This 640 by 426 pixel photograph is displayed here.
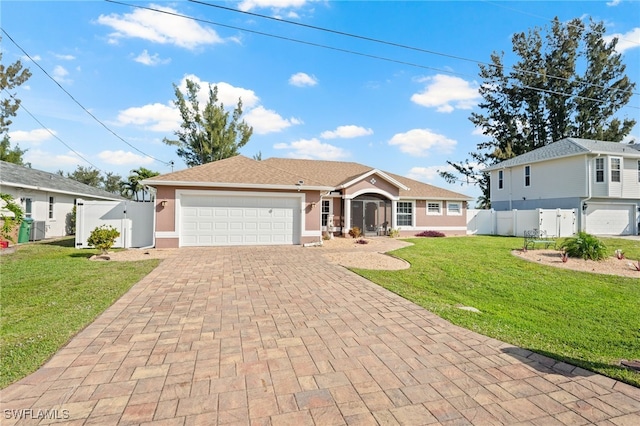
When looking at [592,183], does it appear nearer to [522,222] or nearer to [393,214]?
[522,222]

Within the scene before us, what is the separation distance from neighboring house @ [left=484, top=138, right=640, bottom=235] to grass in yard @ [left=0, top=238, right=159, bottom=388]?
84.0 feet

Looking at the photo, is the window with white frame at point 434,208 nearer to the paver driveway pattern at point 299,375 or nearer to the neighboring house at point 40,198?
the paver driveway pattern at point 299,375

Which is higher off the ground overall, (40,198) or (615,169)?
(615,169)

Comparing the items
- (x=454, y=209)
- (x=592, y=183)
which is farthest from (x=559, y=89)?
(x=454, y=209)

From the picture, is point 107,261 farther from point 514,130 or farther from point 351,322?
point 514,130

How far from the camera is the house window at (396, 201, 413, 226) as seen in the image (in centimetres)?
2016

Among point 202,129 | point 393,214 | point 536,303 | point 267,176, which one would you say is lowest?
point 536,303

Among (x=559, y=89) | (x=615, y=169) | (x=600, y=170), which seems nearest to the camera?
(x=600, y=170)

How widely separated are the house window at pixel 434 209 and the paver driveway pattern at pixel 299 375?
1661 centimetres

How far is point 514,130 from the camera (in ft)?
114

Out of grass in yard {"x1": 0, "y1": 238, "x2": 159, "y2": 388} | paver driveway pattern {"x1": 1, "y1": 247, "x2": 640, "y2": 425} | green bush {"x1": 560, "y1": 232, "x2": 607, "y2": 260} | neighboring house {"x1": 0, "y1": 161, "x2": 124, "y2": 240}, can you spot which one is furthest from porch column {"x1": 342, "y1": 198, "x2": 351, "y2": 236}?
neighboring house {"x1": 0, "y1": 161, "x2": 124, "y2": 240}

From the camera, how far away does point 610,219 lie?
2147 centimetres

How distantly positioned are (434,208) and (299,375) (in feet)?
64.6

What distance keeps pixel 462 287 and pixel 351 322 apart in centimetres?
398
